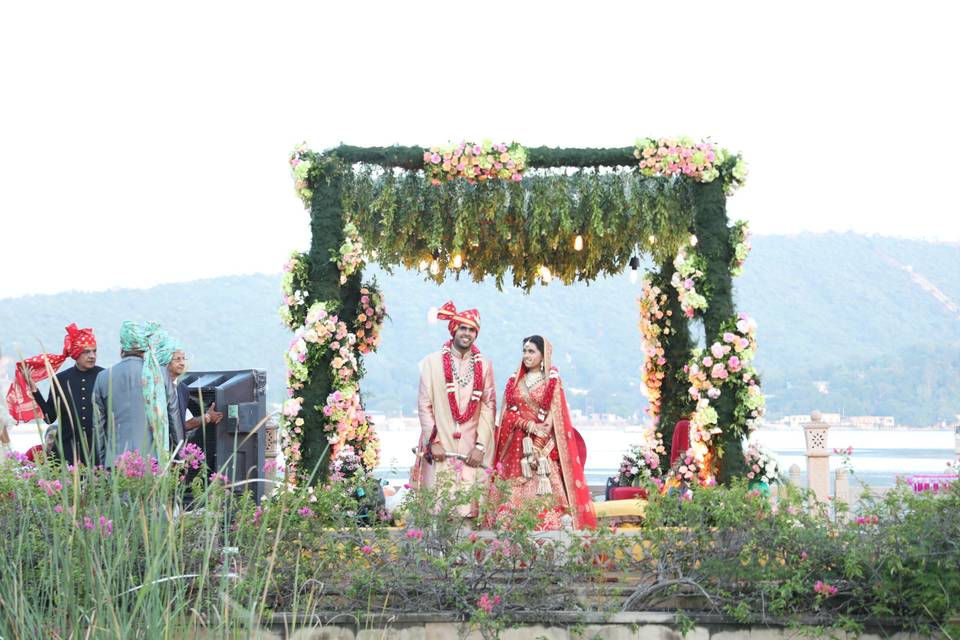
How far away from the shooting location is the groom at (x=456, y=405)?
839 cm

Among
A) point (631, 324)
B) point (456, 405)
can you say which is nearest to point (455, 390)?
point (456, 405)

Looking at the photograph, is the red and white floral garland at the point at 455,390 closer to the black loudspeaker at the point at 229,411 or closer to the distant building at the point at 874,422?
the black loudspeaker at the point at 229,411

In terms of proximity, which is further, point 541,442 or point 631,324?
point 631,324

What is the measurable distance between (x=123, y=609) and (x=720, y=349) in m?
6.90

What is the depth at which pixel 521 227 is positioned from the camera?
32.9ft

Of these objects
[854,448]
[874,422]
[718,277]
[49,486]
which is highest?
[718,277]

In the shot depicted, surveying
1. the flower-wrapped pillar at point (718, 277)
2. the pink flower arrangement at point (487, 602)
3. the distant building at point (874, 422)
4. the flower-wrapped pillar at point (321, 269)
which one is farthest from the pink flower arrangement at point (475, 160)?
the distant building at point (874, 422)

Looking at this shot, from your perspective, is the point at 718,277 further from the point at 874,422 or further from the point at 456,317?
the point at 874,422

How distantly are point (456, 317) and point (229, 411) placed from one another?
2.31 m

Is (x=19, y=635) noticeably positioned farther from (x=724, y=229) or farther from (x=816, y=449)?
(x=816, y=449)

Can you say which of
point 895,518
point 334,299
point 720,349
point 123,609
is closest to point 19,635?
point 123,609

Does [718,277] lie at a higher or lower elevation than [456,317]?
higher

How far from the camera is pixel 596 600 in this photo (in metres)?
5.55

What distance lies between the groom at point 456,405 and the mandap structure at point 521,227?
40.1 inches
